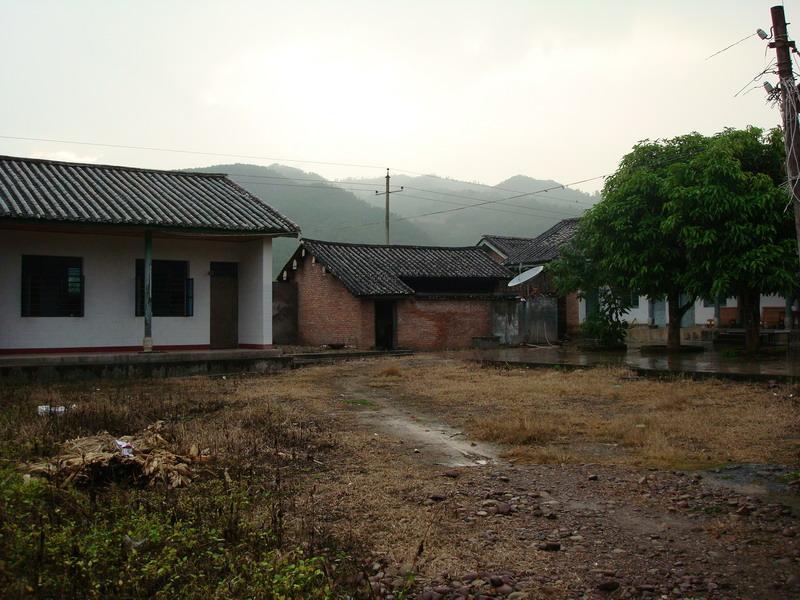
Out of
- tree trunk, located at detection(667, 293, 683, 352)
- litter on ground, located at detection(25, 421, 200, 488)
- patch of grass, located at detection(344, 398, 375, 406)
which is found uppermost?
tree trunk, located at detection(667, 293, 683, 352)

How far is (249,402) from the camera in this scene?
999 cm

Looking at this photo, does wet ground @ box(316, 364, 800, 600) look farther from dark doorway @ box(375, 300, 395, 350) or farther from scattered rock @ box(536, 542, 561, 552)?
dark doorway @ box(375, 300, 395, 350)

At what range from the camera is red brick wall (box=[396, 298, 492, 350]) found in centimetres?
2319

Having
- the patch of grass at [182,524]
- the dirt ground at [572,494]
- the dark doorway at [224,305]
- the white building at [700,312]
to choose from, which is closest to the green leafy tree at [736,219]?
A: the dirt ground at [572,494]

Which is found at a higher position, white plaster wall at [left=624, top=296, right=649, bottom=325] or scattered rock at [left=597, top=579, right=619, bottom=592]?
white plaster wall at [left=624, top=296, right=649, bottom=325]

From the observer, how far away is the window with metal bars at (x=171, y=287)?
617 inches

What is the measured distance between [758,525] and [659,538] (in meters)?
0.74

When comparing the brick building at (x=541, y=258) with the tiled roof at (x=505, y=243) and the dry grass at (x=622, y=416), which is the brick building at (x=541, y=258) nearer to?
the tiled roof at (x=505, y=243)

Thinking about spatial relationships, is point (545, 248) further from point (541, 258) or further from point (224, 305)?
point (224, 305)

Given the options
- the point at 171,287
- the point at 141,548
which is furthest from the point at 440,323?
the point at 141,548

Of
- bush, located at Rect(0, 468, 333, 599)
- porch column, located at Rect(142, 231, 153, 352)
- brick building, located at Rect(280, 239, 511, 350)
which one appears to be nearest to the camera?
bush, located at Rect(0, 468, 333, 599)

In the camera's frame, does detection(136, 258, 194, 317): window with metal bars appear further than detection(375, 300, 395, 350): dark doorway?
No

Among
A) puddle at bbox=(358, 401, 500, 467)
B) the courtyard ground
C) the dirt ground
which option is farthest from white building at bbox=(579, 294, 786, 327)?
puddle at bbox=(358, 401, 500, 467)

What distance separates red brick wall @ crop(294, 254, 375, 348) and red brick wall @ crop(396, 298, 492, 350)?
1.22m
